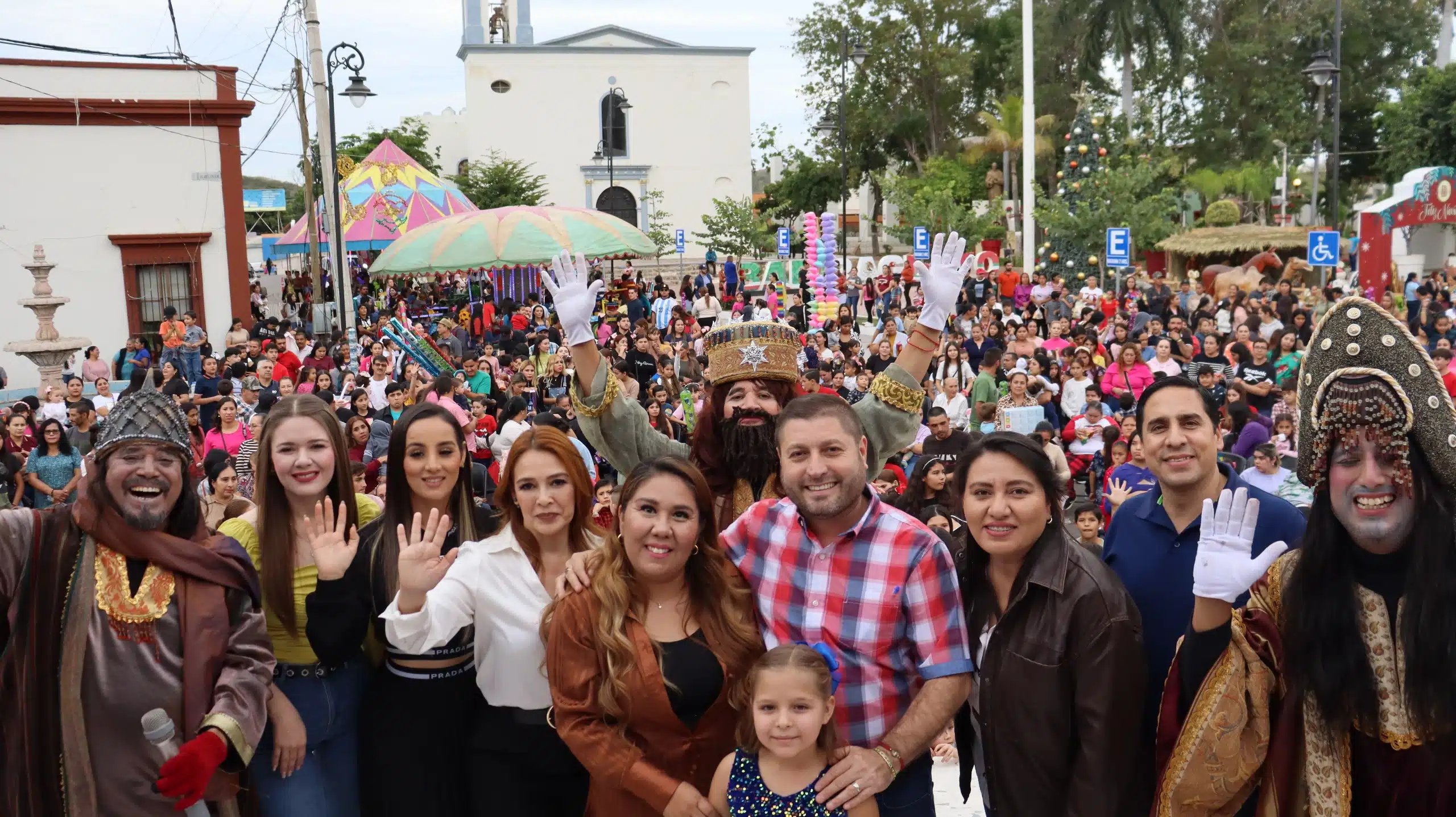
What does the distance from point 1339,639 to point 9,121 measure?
23087 mm

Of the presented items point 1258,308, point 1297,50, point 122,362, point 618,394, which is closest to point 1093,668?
point 618,394

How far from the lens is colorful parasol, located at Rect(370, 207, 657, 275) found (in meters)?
18.8

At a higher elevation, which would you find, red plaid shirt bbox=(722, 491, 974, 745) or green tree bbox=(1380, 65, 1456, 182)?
green tree bbox=(1380, 65, 1456, 182)

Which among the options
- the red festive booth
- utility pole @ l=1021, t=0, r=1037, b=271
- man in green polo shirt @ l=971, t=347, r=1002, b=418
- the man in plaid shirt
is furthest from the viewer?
the red festive booth

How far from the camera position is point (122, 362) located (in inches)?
685

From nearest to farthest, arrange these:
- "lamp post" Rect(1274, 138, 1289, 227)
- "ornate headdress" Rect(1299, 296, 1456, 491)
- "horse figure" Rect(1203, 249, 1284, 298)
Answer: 1. "ornate headdress" Rect(1299, 296, 1456, 491)
2. "horse figure" Rect(1203, 249, 1284, 298)
3. "lamp post" Rect(1274, 138, 1289, 227)

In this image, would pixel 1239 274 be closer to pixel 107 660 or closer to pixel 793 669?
Result: pixel 793 669

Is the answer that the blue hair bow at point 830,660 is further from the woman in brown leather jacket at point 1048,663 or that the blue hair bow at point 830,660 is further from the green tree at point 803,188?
the green tree at point 803,188

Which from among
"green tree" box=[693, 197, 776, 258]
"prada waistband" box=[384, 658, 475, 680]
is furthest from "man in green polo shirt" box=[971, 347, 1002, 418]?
"green tree" box=[693, 197, 776, 258]

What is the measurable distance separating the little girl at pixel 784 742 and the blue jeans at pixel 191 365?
49.5 feet

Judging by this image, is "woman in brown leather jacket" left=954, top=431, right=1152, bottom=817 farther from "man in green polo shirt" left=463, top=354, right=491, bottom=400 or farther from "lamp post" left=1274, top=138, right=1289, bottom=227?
"lamp post" left=1274, top=138, right=1289, bottom=227

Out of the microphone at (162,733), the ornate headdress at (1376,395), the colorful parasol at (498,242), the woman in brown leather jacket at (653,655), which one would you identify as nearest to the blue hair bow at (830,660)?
the woman in brown leather jacket at (653,655)

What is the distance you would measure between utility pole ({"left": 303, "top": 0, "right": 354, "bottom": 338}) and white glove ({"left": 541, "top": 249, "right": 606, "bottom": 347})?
1392 cm

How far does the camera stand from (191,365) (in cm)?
1647
